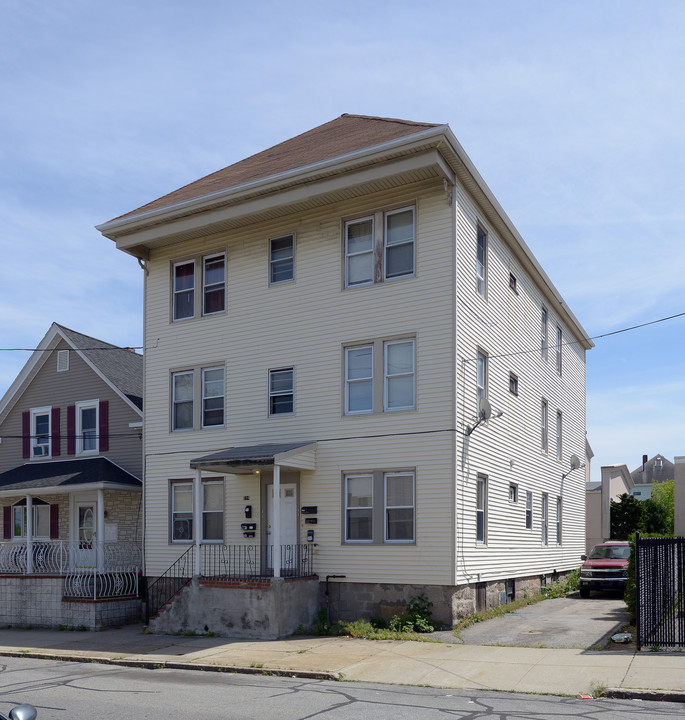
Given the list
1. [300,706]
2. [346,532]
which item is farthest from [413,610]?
[300,706]

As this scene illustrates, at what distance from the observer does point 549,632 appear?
1708 cm

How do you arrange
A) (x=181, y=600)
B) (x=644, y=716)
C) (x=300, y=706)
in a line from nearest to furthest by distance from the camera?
(x=644, y=716), (x=300, y=706), (x=181, y=600)

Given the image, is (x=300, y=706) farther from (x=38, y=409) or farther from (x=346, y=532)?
(x=38, y=409)

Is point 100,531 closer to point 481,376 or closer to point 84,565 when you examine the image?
point 84,565

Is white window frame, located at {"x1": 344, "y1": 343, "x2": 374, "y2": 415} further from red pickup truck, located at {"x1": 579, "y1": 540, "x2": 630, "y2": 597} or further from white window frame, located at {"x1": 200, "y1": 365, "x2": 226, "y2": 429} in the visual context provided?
red pickup truck, located at {"x1": 579, "y1": 540, "x2": 630, "y2": 597}

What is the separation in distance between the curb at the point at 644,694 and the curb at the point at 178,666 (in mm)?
4059

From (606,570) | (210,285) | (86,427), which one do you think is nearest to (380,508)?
(210,285)

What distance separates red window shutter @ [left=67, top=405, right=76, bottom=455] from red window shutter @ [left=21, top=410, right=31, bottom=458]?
1.81 meters

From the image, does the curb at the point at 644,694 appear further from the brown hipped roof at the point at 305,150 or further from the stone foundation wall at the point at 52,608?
the stone foundation wall at the point at 52,608

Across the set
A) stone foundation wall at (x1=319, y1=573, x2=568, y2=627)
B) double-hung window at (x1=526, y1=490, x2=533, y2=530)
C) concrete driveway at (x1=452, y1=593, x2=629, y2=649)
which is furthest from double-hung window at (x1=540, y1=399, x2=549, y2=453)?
stone foundation wall at (x1=319, y1=573, x2=568, y2=627)

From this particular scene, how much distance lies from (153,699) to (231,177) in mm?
14722

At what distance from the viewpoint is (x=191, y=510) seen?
21.5 meters

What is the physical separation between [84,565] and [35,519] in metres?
4.91

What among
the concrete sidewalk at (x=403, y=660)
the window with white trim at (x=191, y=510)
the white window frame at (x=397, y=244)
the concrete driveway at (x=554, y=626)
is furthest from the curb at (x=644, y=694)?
the window with white trim at (x=191, y=510)
